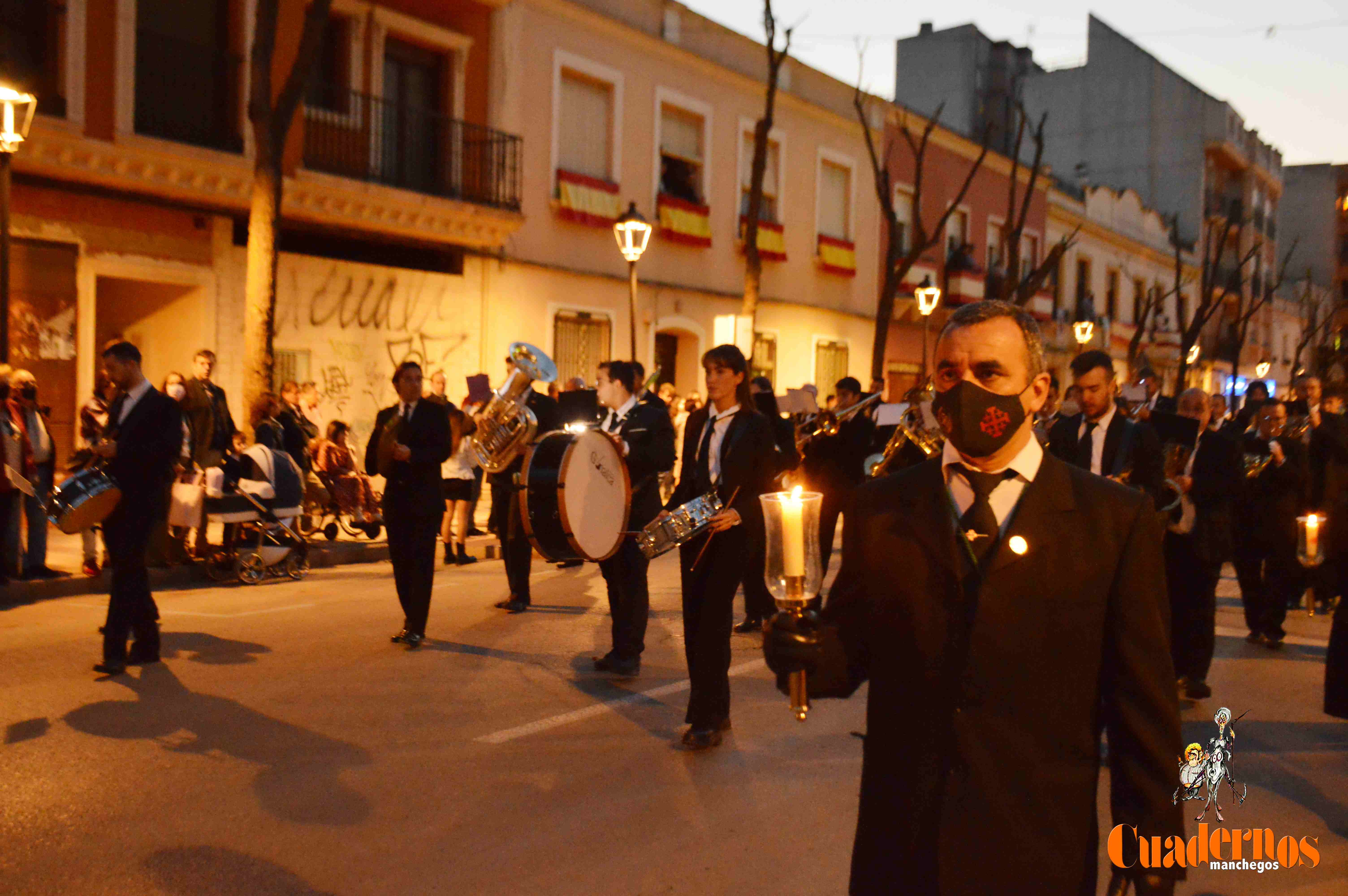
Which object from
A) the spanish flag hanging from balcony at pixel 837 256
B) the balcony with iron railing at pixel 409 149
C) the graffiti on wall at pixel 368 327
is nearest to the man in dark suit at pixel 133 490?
the graffiti on wall at pixel 368 327

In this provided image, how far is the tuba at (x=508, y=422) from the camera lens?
314 inches

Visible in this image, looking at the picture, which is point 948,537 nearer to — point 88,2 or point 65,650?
point 65,650

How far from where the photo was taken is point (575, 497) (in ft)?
21.3

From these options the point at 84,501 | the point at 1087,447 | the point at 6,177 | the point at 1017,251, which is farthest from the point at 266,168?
the point at 1017,251

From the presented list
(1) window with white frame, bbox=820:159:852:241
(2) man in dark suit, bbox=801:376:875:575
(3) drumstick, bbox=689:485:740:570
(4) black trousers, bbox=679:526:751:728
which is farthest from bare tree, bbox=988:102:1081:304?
(4) black trousers, bbox=679:526:751:728

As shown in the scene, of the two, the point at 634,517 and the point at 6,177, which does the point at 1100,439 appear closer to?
the point at 634,517

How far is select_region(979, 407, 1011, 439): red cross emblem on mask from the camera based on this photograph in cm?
228

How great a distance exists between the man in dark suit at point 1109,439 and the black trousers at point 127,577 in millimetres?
5183

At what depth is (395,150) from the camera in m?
17.4

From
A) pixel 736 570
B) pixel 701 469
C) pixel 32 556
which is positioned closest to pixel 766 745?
pixel 736 570

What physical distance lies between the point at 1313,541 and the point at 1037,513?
499 centimetres

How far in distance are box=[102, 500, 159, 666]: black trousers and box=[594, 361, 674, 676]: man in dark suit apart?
267 centimetres

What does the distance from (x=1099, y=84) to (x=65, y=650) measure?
51648mm

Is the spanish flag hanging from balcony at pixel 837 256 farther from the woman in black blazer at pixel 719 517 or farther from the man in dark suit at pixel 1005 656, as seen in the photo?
the man in dark suit at pixel 1005 656
